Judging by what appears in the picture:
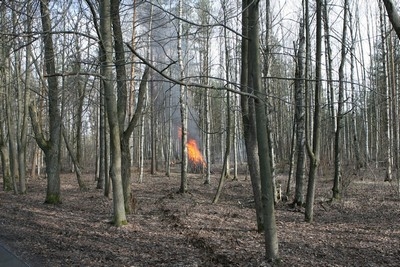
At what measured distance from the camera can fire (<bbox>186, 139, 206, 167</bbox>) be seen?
3115cm

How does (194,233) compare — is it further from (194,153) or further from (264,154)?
(194,153)

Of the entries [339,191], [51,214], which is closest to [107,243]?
[51,214]

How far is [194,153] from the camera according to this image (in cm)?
3428

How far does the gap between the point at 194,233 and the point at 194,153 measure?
2595 cm

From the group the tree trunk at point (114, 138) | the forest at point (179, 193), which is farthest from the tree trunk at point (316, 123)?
the tree trunk at point (114, 138)

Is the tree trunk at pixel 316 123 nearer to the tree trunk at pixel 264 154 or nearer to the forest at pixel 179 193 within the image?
the forest at pixel 179 193

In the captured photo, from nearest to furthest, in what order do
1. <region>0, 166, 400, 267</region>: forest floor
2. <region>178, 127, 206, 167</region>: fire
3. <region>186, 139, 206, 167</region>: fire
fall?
<region>0, 166, 400, 267</region>: forest floor < <region>178, 127, 206, 167</region>: fire < <region>186, 139, 206, 167</region>: fire

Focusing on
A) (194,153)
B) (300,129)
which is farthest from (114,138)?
(194,153)

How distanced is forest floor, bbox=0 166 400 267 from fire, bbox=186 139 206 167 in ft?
56.6

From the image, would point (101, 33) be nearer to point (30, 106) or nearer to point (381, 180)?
point (30, 106)

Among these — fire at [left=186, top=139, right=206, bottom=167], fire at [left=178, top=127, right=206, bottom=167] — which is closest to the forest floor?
fire at [left=178, top=127, right=206, bottom=167]

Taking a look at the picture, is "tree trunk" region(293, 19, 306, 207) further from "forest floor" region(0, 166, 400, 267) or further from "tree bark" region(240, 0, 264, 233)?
"tree bark" region(240, 0, 264, 233)

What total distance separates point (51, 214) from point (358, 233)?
791 centimetres

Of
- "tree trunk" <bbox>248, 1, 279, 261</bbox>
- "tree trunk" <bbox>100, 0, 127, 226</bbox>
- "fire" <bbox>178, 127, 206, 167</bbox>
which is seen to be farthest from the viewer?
"fire" <bbox>178, 127, 206, 167</bbox>
